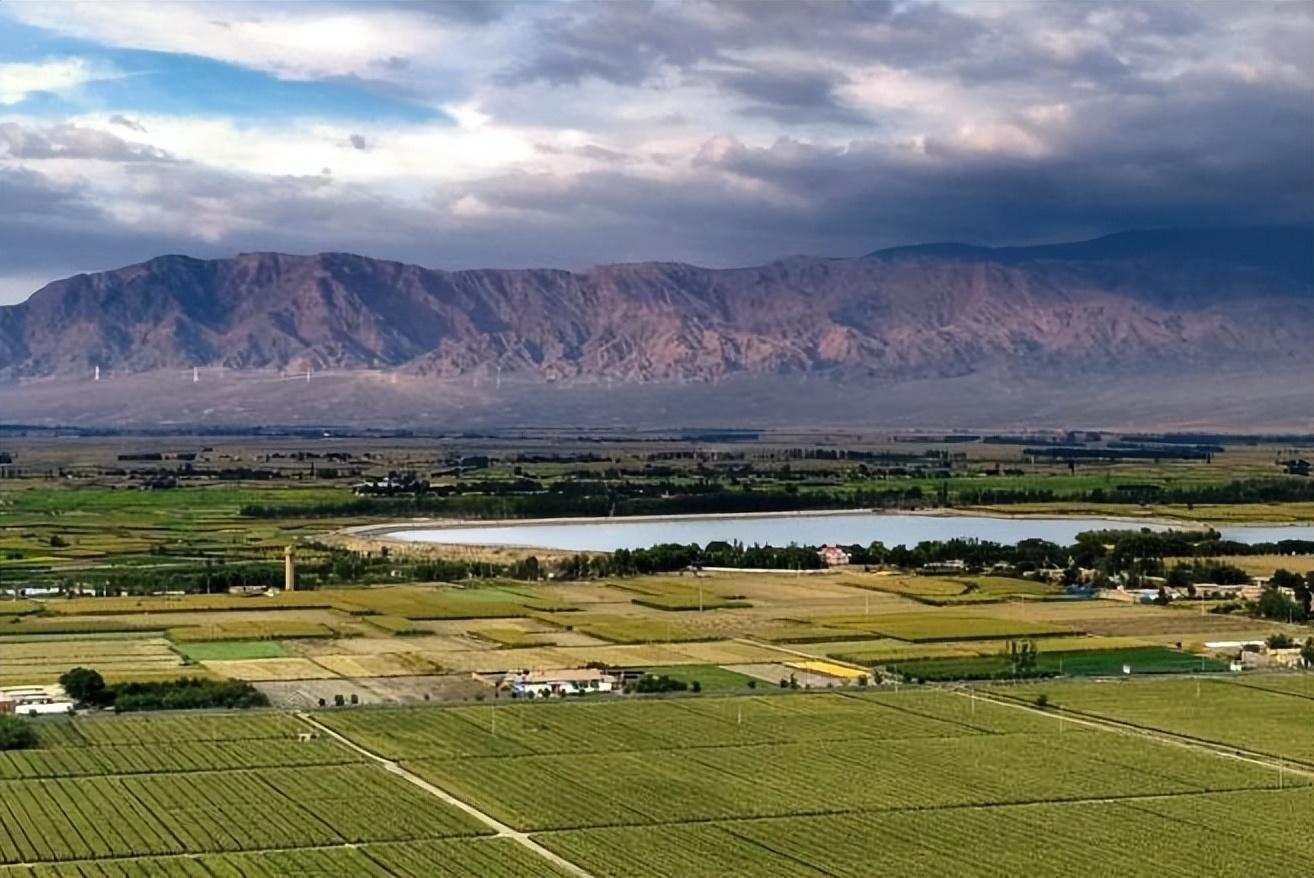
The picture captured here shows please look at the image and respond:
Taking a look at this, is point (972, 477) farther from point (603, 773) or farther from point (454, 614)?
point (603, 773)

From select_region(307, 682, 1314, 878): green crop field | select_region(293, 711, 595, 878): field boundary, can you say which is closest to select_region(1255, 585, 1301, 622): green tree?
select_region(307, 682, 1314, 878): green crop field

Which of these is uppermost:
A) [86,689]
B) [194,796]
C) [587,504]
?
[587,504]

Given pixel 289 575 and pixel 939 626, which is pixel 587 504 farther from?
pixel 939 626

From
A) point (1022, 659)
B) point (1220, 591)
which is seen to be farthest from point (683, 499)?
point (1022, 659)

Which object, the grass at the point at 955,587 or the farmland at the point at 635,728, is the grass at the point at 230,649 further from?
the grass at the point at 955,587

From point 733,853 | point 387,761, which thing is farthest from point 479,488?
point 733,853

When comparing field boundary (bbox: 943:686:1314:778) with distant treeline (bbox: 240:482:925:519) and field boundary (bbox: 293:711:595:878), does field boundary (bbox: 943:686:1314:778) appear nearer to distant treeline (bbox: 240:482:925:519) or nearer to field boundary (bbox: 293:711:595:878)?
field boundary (bbox: 293:711:595:878)
